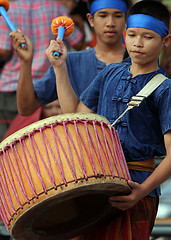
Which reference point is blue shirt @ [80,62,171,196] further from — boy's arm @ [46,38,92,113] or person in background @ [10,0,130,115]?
person in background @ [10,0,130,115]

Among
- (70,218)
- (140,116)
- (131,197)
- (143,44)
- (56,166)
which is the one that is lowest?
(70,218)

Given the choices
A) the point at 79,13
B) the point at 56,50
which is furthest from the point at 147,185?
the point at 79,13

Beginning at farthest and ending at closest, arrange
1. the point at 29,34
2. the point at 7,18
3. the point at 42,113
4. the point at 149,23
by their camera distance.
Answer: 1. the point at 29,34
2. the point at 42,113
3. the point at 7,18
4. the point at 149,23

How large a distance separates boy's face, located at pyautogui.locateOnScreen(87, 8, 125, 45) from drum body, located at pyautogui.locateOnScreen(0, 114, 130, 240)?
37.4 inches

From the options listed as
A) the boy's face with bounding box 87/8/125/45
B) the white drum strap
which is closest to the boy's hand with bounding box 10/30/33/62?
the boy's face with bounding box 87/8/125/45

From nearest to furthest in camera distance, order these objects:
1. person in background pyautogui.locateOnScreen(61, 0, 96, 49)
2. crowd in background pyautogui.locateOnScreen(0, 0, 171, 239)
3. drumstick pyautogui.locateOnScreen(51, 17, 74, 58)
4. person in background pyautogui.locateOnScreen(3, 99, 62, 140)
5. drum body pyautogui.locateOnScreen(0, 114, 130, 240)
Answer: drum body pyautogui.locateOnScreen(0, 114, 130, 240)
drumstick pyautogui.locateOnScreen(51, 17, 74, 58)
person in background pyautogui.locateOnScreen(3, 99, 62, 140)
crowd in background pyautogui.locateOnScreen(0, 0, 171, 239)
person in background pyautogui.locateOnScreen(61, 0, 96, 49)

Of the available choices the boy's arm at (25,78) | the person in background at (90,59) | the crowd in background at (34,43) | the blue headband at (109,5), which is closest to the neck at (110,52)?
the person in background at (90,59)

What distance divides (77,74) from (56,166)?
3.69 feet

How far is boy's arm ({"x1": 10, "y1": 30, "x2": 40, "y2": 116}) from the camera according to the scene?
3.04 metres

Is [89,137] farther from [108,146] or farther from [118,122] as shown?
[118,122]

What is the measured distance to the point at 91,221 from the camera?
2.60 metres

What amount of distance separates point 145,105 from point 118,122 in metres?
0.16

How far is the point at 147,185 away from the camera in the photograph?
233cm

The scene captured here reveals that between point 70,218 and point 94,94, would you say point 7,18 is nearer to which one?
point 94,94
